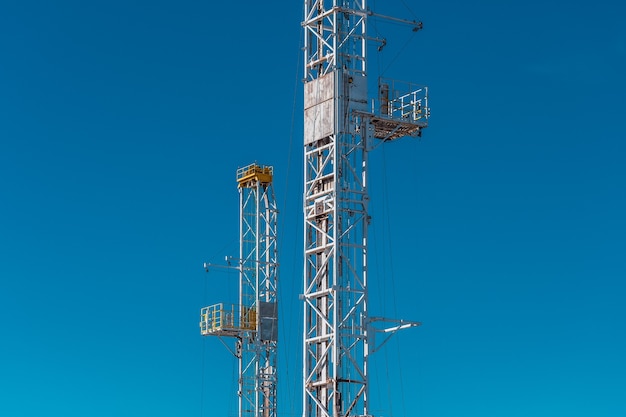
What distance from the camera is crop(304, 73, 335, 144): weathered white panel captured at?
199 ft

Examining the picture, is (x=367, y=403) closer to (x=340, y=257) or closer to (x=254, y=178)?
(x=340, y=257)

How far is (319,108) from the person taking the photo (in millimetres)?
61375

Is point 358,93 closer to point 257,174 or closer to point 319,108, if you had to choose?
point 319,108

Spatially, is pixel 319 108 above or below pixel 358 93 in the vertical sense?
below

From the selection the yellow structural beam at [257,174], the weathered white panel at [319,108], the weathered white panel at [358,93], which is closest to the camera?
the weathered white panel at [319,108]

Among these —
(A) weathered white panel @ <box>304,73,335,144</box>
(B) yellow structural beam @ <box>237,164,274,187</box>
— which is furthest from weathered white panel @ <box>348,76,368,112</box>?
(B) yellow structural beam @ <box>237,164,274,187</box>

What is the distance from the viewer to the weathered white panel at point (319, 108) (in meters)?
60.7

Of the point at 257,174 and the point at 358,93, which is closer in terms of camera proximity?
the point at 358,93

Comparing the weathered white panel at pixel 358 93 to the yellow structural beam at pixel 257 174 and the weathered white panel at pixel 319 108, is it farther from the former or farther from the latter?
the yellow structural beam at pixel 257 174

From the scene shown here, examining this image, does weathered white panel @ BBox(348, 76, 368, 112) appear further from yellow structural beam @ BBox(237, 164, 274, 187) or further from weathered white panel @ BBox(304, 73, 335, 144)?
yellow structural beam @ BBox(237, 164, 274, 187)

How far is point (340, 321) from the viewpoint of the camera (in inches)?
2323

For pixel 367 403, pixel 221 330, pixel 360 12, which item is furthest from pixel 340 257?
pixel 221 330

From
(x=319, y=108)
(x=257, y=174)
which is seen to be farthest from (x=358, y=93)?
(x=257, y=174)

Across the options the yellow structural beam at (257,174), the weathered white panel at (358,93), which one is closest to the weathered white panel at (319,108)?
the weathered white panel at (358,93)
